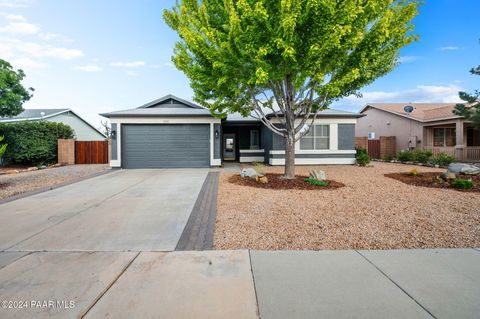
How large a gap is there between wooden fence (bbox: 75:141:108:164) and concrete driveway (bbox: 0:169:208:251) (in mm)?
10246

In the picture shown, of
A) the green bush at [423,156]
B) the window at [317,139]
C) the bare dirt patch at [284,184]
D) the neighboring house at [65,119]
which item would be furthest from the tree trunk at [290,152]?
the neighboring house at [65,119]

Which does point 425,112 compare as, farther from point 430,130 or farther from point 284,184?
point 284,184

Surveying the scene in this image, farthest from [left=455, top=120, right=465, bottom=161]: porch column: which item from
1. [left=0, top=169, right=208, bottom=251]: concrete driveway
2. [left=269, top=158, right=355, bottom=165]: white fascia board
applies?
[left=0, top=169, right=208, bottom=251]: concrete driveway

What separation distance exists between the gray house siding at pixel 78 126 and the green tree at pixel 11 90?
358 centimetres

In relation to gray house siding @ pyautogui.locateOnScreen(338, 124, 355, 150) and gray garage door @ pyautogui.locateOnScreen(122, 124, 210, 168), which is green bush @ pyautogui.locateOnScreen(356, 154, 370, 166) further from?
gray garage door @ pyautogui.locateOnScreen(122, 124, 210, 168)

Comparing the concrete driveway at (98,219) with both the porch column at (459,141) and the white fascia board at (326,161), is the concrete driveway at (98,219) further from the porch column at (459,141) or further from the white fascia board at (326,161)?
the porch column at (459,141)

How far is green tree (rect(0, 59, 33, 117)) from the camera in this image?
17547 mm

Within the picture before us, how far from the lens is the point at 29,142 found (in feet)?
46.4

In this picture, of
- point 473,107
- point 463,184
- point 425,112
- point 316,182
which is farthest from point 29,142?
point 425,112

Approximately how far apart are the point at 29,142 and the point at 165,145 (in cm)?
832

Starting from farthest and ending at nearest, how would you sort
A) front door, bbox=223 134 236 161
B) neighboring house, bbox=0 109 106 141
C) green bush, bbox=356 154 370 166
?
neighboring house, bbox=0 109 106 141 → front door, bbox=223 134 236 161 → green bush, bbox=356 154 370 166

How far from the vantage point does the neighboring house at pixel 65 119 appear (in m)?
21.7

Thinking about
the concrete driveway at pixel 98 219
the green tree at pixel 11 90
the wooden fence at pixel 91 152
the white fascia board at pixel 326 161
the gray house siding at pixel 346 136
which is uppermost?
the green tree at pixel 11 90

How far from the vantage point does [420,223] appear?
14.2ft
